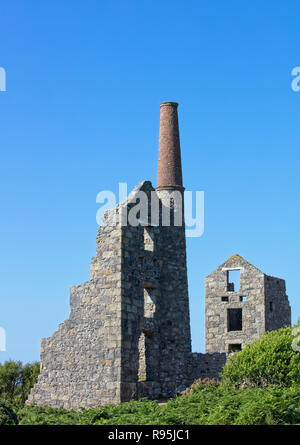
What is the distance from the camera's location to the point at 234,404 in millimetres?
17188

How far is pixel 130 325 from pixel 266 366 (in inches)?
191

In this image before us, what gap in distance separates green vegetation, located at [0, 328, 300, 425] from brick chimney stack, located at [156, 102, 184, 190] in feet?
35.6

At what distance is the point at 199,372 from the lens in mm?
28953

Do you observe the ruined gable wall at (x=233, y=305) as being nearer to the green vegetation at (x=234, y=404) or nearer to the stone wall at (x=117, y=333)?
the stone wall at (x=117, y=333)

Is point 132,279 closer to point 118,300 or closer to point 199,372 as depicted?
point 118,300

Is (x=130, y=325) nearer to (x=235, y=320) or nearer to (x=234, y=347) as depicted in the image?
(x=234, y=347)

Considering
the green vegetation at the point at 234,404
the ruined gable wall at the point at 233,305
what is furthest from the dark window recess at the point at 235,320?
the green vegetation at the point at 234,404

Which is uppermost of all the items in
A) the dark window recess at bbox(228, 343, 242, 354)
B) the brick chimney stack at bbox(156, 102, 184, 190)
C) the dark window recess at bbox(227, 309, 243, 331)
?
the brick chimney stack at bbox(156, 102, 184, 190)

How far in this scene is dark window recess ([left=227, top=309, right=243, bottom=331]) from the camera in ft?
112

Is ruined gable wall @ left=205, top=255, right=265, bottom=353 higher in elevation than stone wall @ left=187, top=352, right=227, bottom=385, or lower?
higher

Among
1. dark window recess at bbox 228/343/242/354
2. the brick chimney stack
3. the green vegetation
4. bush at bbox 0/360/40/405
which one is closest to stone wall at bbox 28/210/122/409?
the green vegetation

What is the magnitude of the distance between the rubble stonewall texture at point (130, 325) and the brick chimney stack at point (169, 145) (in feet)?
0.30

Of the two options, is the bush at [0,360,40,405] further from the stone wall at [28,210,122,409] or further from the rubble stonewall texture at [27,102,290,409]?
the stone wall at [28,210,122,409]
